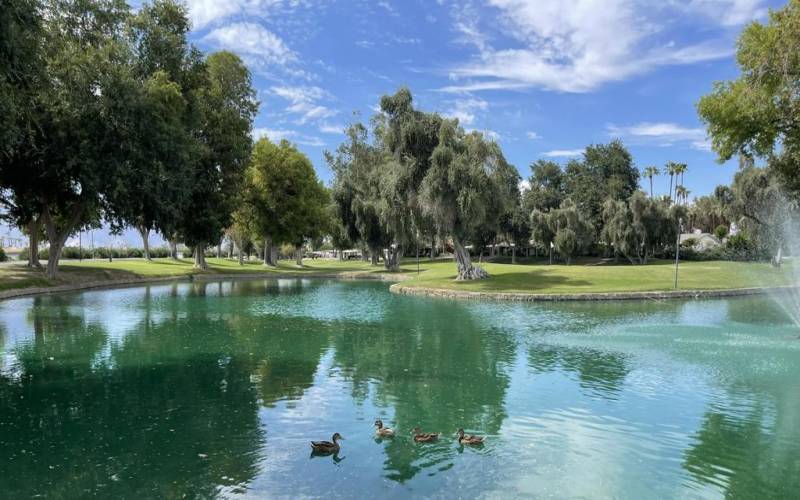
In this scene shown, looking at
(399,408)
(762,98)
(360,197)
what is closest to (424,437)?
(399,408)

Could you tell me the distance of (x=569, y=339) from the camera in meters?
21.5

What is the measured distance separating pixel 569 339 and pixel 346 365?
927 centimetres

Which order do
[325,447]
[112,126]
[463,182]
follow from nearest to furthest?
[325,447]
[112,126]
[463,182]

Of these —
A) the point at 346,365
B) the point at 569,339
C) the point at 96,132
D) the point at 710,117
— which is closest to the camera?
the point at 346,365

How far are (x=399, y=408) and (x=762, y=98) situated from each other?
2057 centimetres

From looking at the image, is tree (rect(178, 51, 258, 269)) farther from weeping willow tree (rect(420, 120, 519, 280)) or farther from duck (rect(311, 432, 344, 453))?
duck (rect(311, 432, 344, 453))

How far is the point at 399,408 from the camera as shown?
12.5 metres

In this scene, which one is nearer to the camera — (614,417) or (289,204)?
(614,417)

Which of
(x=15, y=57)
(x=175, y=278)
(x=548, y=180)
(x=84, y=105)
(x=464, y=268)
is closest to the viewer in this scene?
(x=15, y=57)

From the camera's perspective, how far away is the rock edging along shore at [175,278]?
3784 cm

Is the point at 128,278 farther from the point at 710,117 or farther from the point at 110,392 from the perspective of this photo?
the point at 710,117

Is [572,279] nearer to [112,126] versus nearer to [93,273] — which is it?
[112,126]

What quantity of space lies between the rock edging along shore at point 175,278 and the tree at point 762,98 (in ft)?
122

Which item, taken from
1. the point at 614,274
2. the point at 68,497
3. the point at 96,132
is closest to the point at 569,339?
the point at 68,497
